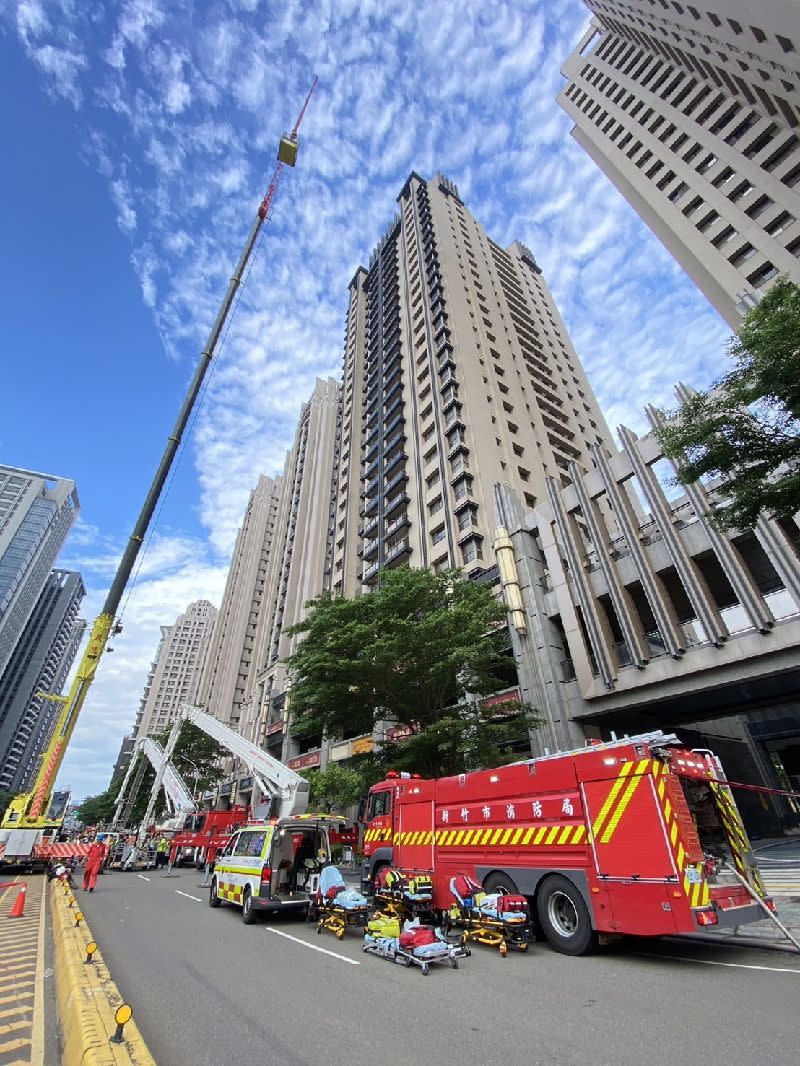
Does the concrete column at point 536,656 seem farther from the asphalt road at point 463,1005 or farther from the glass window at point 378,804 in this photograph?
the asphalt road at point 463,1005

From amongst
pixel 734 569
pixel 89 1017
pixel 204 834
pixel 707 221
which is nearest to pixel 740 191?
pixel 707 221

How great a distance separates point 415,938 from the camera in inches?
300

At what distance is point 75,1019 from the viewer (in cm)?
439

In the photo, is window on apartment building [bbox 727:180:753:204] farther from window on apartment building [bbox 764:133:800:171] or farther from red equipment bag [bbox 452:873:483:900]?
red equipment bag [bbox 452:873:483:900]

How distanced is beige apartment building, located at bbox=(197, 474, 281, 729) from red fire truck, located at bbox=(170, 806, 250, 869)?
131 feet

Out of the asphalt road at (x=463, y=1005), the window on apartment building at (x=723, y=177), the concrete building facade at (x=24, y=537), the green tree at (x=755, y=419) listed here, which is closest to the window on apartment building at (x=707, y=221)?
the window on apartment building at (x=723, y=177)

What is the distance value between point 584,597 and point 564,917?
1610 centimetres

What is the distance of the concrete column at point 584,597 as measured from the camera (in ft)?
71.3

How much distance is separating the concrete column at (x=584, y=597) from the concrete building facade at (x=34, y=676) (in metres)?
151

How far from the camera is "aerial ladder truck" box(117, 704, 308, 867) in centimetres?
1955

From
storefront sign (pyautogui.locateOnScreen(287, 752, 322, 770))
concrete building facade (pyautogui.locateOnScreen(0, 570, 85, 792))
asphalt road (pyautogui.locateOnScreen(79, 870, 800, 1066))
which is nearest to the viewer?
asphalt road (pyautogui.locateOnScreen(79, 870, 800, 1066))

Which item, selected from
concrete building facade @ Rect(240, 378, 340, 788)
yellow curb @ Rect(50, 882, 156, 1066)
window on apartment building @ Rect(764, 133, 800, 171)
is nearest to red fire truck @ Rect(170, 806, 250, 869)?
concrete building facade @ Rect(240, 378, 340, 788)

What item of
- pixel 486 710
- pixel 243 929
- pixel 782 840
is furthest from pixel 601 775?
pixel 782 840

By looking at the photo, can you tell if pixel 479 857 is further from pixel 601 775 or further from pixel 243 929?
pixel 243 929
